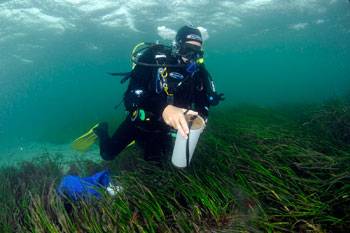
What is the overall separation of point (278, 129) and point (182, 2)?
20995mm

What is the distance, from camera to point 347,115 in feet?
20.2

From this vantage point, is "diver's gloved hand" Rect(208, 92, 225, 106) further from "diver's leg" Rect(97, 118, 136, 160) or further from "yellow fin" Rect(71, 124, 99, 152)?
"yellow fin" Rect(71, 124, 99, 152)

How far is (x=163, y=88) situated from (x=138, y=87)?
57 cm

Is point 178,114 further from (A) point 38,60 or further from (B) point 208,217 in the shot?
(A) point 38,60

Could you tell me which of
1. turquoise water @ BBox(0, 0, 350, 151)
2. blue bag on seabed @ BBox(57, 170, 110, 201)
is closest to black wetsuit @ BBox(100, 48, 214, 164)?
blue bag on seabed @ BBox(57, 170, 110, 201)

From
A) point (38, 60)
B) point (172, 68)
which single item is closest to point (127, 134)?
point (172, 68)

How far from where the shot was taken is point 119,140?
6.53m

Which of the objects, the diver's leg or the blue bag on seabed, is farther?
the diver's leg

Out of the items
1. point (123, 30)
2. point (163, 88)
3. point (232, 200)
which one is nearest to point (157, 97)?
point (163, 88)

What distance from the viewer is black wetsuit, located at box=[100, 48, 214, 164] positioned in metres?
4.98

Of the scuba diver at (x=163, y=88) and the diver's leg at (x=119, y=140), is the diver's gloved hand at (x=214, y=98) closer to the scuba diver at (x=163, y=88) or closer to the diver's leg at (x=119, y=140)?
the scuba diver at (x=163, y=88)

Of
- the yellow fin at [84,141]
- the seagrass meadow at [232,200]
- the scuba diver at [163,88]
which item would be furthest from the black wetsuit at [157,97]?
the yellow fin at [84,141]

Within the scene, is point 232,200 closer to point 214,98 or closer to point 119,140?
point 214,98

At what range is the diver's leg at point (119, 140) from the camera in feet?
20.9
